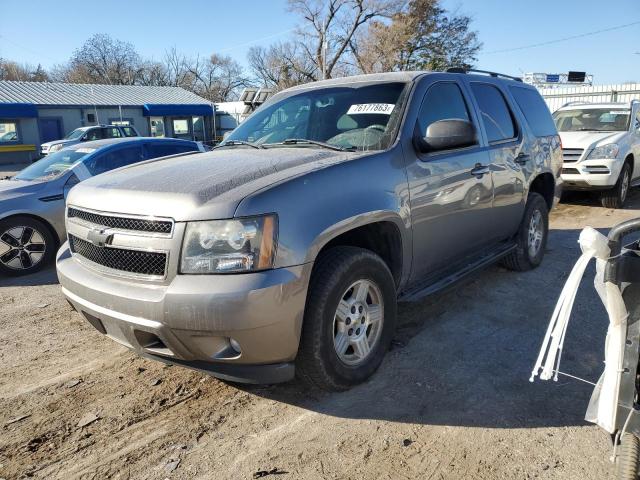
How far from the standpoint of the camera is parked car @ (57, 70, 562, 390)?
8.24 ft

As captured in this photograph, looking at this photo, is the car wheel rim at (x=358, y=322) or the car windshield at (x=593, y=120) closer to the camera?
the car wheel rim at (x=358, y=322)

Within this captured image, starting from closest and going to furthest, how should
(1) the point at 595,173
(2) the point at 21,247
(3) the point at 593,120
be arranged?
(2) the point at 21,247 → (1) the point at 595,173 → (3) the point at 593,120

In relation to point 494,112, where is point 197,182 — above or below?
below

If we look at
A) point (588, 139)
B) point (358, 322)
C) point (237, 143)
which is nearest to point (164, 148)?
point (237, 143)

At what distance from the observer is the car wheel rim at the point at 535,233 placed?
5.37m

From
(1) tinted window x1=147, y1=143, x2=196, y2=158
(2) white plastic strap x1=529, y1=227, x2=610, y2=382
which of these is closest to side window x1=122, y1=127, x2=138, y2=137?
(1) tinted window x1=147, y1=143, x2=196, y2=158

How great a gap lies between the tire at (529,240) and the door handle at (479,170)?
1.16m

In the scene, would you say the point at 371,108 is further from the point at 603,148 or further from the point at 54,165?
the point at 603,148

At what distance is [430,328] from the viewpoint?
408 centimetres

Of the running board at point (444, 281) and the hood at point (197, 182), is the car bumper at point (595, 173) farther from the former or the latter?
the hood at point (197, 182)

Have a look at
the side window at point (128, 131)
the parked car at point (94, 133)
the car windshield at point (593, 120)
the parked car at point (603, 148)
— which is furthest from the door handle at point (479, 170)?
the side window at point (128, 131)

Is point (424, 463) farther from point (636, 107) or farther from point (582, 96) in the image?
point (582, 96)

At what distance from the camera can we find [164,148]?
7.89 meters

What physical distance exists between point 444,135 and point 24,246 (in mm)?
5179
